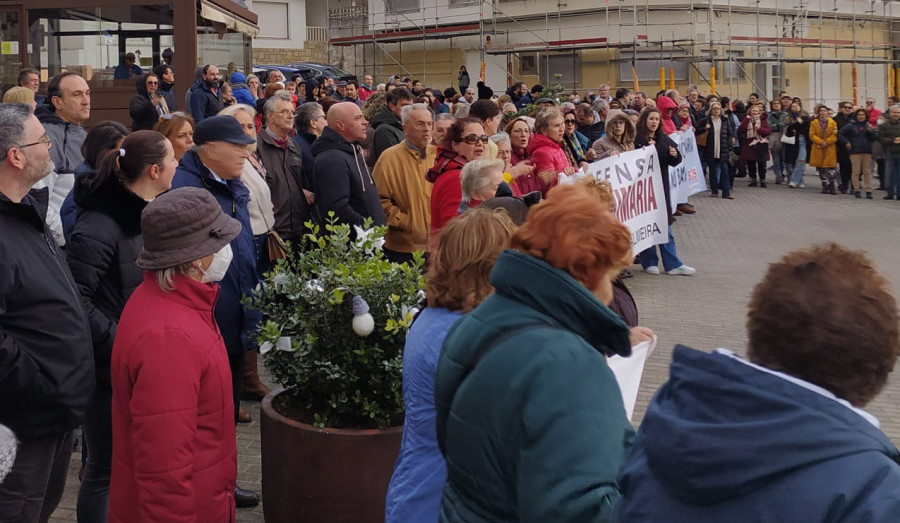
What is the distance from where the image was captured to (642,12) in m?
34.7

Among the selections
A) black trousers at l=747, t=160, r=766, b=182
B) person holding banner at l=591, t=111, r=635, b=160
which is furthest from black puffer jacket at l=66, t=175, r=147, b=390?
black trousers at l=747, t=160, r=766, b=182

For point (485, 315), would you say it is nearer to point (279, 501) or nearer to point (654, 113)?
point (279, 501)

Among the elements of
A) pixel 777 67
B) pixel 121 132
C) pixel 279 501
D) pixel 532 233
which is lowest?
pixel 279 501

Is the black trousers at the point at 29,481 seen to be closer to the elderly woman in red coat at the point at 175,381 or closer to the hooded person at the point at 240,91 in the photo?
the elderly woman in red coat at the point at 175,381

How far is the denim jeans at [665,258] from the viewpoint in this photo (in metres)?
11.9

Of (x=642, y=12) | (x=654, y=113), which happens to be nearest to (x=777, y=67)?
(x=642, y=12)

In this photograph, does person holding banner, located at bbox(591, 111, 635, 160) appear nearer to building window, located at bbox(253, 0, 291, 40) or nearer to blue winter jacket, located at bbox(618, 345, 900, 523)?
blue winter jacket, located at bbox(618, 345, 900, 523)

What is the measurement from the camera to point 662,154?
11781 millimetres

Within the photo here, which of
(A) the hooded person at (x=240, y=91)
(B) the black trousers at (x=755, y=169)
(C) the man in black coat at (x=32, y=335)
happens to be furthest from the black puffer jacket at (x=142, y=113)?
(B) the black trousers at (x=755, y=169)

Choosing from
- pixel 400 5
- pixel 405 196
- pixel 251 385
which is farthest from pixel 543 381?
pixel 400 5

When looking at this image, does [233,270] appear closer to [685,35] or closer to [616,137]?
[616,137]

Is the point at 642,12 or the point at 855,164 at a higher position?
the point at 642,12

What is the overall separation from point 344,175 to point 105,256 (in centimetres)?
306

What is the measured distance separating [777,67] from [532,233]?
35.3m
